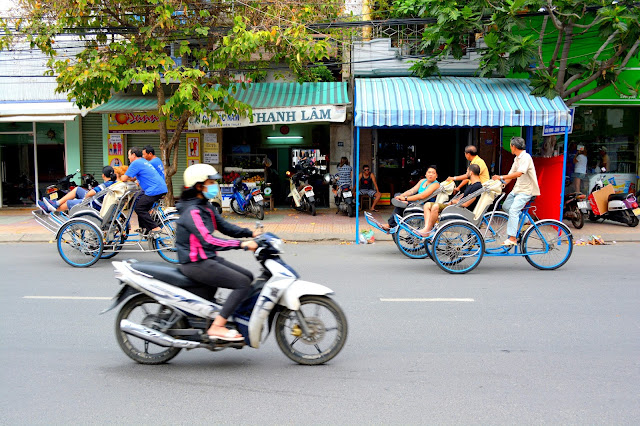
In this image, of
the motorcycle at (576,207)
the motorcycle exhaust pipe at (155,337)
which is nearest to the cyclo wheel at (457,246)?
the motorcycle exhaust pipe at (155,337)

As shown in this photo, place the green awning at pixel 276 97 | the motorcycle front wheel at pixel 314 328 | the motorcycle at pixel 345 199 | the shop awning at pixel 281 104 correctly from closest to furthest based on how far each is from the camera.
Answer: the motorcycle front wheel at pixel 314 328
the shop awning at pixel 281 104
the green awning at pixel 276 97
the motorcycle at pixel 345 199

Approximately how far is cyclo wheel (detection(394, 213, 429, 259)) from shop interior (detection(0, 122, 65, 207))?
40.0 ft

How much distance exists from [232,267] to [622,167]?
1506 cm

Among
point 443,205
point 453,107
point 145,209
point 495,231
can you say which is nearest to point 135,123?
point 145,209

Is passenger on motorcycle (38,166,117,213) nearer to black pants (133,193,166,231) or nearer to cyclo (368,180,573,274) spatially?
black pants (133,193,166,231)

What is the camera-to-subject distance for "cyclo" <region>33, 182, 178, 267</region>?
346 inches

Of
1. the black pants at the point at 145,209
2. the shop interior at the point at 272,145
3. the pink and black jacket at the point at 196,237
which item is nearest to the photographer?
the pink and black jacket at the point at 196,237

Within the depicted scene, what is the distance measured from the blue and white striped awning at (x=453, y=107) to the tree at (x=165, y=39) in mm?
1746

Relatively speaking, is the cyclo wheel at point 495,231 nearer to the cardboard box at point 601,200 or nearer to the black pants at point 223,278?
the black pants at point 223,278

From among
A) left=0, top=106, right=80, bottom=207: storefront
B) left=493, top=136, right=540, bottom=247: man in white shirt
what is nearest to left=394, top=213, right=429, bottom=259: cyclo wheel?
left=493, top=136, right=540, bottom=247: man in white shirt

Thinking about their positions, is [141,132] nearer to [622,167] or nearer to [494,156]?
[494,156]

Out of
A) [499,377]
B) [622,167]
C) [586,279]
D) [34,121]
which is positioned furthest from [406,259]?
[34,121]

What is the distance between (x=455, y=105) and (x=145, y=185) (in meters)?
6.68

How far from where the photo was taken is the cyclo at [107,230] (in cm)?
879
